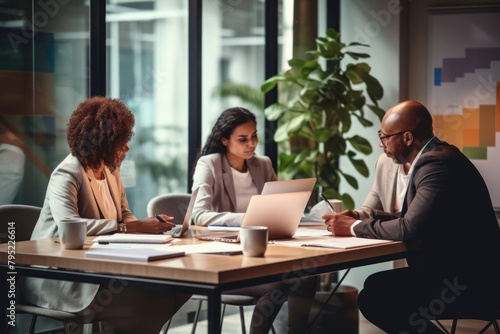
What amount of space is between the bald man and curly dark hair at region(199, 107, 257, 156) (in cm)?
127

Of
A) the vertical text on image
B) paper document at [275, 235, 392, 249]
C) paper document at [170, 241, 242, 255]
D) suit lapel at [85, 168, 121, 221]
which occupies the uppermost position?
suit lapel at [85, 168, 121, 221]

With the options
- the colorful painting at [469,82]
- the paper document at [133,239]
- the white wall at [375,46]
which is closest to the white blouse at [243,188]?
the paper document at [133,239]

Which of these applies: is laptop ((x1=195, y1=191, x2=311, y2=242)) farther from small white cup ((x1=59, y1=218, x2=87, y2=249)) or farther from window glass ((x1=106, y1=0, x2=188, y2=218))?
window glass ((x1=106, y1=0, x2=188, y2=218))

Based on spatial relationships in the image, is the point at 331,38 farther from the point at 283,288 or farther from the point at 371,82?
the point at 283,288

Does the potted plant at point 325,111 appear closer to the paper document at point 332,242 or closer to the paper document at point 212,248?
the paper document at point 332,242

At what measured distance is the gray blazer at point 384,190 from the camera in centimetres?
397

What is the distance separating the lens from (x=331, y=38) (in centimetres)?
574

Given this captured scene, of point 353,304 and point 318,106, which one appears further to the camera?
point 318,106

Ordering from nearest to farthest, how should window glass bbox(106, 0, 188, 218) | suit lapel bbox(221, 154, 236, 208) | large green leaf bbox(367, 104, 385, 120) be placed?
1. suit lapel bbox(221, 154, 236, 208)
2. window glass bbox(106, 0, 188, 218)
3. large green leaf bbox(367, 104, 385, 120)

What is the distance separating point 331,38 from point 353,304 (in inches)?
78.7

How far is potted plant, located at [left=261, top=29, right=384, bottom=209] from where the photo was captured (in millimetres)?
5570

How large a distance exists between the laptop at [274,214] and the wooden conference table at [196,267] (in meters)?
0.17

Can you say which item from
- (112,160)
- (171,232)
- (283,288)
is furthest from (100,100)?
(283,288)

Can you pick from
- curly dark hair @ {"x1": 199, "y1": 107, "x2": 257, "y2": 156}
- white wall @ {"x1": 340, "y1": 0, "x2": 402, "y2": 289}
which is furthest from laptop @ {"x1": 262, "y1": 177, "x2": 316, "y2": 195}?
white wall @ {"x1": 340, "y1": 0, "x2": 402, "y2": 289}
